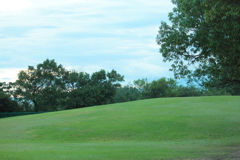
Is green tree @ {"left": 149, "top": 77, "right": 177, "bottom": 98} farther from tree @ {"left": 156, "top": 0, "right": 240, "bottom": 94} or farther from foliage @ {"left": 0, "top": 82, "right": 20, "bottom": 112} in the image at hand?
tree @ {"left": 156, "top": 0, "right": 240, "bottom": 94}

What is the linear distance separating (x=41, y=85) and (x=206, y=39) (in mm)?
57014

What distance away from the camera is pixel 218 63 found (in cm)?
1733

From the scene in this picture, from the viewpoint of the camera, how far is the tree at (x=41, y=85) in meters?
64.0

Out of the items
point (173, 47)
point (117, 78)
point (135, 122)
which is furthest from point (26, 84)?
point (173, 47)

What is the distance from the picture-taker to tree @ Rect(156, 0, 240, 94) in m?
13.1

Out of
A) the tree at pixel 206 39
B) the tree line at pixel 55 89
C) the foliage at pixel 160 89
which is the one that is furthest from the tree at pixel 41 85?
the tree at pixel 206 39

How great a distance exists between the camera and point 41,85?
67.2 metres

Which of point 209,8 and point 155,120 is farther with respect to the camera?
point 155,120

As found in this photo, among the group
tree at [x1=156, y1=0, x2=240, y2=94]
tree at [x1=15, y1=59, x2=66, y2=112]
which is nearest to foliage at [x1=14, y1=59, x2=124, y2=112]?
tree at [x1=15, y1=59, x2=66, y2=112]

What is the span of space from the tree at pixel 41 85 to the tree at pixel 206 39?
5030 centimetres

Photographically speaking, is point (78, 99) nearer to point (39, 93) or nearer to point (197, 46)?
point (39, 93)

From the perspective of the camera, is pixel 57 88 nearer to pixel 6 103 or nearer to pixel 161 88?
pixel 6 103

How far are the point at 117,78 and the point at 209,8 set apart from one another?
56.7 metres

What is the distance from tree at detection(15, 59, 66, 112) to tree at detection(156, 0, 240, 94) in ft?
165
